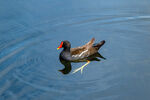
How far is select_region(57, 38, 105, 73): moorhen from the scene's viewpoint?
335 inches

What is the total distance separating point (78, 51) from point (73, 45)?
2.13 feet

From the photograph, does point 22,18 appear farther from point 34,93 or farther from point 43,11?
point 34,93

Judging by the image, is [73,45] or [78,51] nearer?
[78,51]

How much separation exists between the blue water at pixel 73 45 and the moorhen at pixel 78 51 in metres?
0.29

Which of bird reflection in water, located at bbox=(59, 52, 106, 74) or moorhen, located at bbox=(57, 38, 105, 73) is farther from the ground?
moorhen, located at bbox=(57, 38, 105, 73)

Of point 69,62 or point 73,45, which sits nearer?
point 69,62

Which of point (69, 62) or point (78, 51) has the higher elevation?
point (78, 51)

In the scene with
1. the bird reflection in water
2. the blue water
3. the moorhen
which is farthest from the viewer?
the moorhen

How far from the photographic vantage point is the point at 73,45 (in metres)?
9.17

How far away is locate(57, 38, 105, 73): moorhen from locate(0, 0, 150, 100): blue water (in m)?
0.29

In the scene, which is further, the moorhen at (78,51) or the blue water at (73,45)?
the moorhen at (78,51)

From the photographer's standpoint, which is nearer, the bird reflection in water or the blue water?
the blue water

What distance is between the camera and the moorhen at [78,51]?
850cm

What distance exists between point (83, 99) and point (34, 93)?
1338mm
